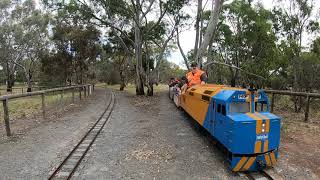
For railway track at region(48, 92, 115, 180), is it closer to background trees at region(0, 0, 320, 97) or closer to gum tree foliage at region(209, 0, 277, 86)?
background trees at region(0, 0, 320, 97)

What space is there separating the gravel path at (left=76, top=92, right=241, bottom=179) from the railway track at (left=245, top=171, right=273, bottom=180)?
294mm

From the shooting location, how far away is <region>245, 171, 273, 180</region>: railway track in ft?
21.3

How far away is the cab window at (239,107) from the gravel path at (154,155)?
4.14 feet

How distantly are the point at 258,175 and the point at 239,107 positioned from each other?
147cm

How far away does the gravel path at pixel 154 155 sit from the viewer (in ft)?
22.4

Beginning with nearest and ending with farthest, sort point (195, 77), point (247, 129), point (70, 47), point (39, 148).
→ point (247, 129) → point (39, 148) → point (195, 77) → point (70, 47)

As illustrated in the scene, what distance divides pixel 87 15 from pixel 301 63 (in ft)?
53.8

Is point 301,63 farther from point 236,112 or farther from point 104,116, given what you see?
point 236,112

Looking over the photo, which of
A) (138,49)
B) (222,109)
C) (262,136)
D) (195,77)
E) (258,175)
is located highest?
(138,49)

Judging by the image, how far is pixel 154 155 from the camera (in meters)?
8.12

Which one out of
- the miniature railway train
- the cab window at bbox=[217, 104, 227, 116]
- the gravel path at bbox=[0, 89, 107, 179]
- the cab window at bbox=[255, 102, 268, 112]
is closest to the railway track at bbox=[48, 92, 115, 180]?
the gravel path at bbox=[0, 89, 107, 179]

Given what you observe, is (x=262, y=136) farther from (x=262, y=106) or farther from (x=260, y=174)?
(x=262, y=106)

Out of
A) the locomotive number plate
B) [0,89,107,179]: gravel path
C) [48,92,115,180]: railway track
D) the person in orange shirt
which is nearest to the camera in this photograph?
the locomotive number plate

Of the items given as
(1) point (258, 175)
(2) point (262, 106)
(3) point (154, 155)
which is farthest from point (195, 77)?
(1) point (258, 175)
